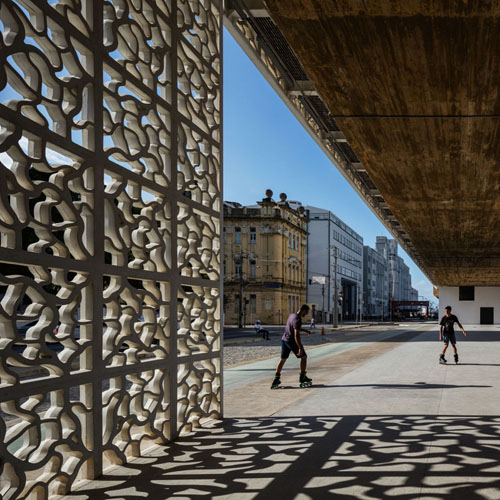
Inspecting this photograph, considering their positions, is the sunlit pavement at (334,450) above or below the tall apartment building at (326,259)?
below

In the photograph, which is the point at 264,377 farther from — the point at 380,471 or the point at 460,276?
the point at 460,276

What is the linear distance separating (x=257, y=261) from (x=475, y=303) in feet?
83.4

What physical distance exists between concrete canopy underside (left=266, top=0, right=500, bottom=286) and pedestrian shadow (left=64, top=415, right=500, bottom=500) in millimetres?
4790

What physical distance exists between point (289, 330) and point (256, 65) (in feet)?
16.1

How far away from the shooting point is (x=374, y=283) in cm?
14350

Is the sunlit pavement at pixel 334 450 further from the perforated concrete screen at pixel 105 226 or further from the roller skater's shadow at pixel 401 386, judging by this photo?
the perforated concrete screen at pixel 105 226

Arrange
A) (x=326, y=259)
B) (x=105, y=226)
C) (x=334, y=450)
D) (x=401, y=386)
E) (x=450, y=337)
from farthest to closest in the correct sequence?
(x=326, y=259), (x=450, y=337), (x=401, y=386), (x=334, y=450), (x=105, y=226)

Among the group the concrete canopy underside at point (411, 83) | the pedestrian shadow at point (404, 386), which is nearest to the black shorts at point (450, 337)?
the concrete canopy underside at point (411, 83)

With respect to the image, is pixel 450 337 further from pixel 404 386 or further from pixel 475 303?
pixel 475 303

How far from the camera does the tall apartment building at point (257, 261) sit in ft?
252

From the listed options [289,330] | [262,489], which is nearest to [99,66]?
[262,489]

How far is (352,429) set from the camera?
8.18 meters

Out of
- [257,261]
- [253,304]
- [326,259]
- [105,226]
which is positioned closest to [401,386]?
[105,226]

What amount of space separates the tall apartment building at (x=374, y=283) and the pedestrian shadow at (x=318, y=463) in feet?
394
